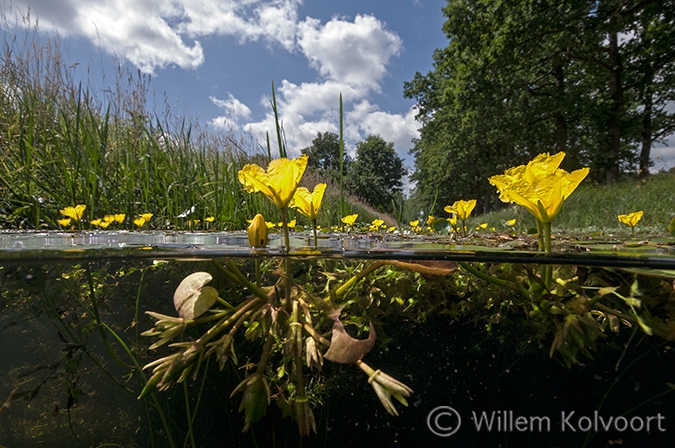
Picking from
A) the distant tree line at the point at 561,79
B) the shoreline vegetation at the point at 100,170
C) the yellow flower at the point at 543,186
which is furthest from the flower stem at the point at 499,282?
the distant tree line at the point at 561,79

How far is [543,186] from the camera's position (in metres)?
0.64

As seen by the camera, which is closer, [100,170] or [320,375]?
[320,375]

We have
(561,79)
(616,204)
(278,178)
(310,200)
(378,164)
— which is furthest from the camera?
(378,164)

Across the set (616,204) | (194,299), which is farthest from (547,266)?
(616,204)

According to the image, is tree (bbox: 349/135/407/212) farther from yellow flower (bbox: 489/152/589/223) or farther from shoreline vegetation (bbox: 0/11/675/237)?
yellow flower (bbox: 489/152/589/223)

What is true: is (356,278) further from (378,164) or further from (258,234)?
(378,164)

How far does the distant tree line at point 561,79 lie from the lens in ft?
29.2

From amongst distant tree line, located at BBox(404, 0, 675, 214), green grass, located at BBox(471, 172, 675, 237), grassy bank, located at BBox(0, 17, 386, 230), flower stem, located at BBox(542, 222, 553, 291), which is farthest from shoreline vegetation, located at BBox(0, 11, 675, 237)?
distant tree line, located at BBox(404, 0, 675, 214)

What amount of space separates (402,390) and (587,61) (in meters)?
13.4

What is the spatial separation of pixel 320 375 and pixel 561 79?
1443 centimetres
